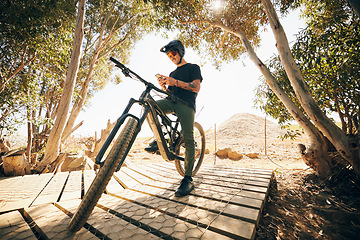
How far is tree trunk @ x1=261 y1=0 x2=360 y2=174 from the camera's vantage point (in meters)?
2.68

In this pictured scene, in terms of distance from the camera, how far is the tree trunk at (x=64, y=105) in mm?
4234

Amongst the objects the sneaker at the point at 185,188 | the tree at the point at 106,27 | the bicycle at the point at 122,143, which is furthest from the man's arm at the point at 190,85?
the tree at the point at 106,27

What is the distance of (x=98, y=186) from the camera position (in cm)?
126

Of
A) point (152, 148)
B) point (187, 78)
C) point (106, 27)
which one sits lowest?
point (152, 148)

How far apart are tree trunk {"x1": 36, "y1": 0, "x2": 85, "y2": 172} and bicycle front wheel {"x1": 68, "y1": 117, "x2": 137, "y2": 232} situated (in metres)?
4.05

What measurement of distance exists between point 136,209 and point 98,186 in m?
0.71

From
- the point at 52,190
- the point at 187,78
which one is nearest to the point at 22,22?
the point at 52,190

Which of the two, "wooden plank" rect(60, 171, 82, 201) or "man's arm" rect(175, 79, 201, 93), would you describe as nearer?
"wooden plank" rect(60, 171, 82, 201)

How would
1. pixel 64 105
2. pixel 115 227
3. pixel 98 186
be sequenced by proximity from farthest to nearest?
pixel 64 105 < pixel 115 227 < pixel 98 186

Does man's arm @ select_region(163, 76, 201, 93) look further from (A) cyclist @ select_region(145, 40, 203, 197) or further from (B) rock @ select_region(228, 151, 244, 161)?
(B) rock @ select_region(228, 151, 244, 161)

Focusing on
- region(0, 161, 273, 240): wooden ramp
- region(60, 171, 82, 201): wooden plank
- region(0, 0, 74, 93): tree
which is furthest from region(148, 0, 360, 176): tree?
region(60, 171, 82, 201): wooden plank

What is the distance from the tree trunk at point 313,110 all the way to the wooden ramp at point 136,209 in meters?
1.57

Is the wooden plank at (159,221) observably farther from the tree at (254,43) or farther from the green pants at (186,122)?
the tree at (254,43)

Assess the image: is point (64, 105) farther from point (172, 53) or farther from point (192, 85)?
point (192, 85)
